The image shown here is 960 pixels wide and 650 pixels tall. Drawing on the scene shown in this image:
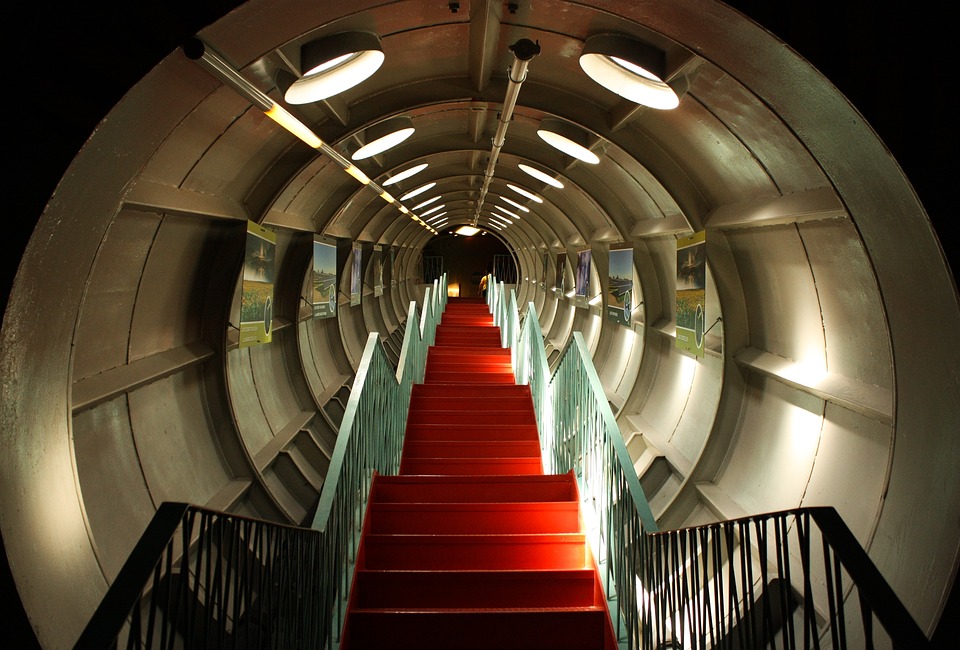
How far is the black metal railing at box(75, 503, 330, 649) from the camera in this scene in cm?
179

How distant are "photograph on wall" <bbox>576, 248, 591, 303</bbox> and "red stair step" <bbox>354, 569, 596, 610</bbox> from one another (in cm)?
702

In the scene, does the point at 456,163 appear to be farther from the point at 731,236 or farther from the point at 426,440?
the point at 731,236

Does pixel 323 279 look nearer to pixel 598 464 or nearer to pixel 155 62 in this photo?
pixel 598 464

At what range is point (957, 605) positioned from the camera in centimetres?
250

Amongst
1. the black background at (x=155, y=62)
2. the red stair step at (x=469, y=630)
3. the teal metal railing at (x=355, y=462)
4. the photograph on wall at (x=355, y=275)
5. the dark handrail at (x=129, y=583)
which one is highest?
the black background at (x=155, y=62)

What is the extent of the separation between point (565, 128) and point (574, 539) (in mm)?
3452

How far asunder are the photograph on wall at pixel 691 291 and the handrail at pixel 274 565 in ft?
9.19

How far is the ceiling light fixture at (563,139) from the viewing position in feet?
18.3

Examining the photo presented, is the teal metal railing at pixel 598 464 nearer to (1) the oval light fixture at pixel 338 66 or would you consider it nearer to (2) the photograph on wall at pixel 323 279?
(1) the oval light fixture at pixel 338 66

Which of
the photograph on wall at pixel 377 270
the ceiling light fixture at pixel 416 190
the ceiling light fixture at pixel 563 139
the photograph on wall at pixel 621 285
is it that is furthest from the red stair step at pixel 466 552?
the photograph on wall at pixel 377 270

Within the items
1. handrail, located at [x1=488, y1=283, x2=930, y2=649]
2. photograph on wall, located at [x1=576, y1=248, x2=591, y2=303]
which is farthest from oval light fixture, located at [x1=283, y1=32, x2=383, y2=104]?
photograph on wall, located at [x1=576, y1=248, x2=591, y2=303]

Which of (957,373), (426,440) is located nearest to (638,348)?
(426,440)

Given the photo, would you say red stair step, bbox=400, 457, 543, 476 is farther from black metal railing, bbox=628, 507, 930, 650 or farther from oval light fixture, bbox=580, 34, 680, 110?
oval light fixture, bbox=580, 34, 680, 110

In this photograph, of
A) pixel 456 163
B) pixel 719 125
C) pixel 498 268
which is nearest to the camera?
pixel 719 125
